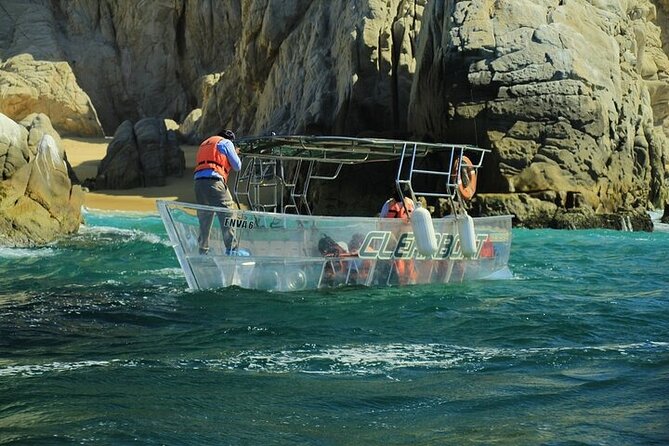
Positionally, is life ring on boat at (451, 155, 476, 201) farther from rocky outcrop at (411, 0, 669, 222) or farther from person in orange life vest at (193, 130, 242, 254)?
rocky outcrop at (411, 0, 669, 222)

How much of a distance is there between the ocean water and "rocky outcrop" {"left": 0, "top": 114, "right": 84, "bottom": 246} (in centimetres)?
396

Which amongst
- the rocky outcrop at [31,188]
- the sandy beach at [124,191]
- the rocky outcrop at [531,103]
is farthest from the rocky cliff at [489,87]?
the rocky outcrop at [31,188]

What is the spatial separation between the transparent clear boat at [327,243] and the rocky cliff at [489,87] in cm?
1103

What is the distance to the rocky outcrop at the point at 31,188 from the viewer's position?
18672mm

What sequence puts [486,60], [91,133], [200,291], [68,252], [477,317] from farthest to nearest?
1. [91,133]
2. [486,60]
3. [68,252]
4. [200,291]
5. [477,317]

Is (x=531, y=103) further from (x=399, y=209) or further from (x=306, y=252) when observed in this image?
(x=306, y=252)

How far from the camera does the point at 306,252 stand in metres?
12.9

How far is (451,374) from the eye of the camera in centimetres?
847

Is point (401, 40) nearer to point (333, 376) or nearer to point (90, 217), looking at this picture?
point (90, 217)

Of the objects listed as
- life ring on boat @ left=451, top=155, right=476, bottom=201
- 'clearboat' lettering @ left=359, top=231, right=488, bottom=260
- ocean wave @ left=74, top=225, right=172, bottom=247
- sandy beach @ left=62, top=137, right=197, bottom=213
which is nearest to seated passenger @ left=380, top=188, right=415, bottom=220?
'clearboat' lettering @ left=359, top=231, right=488, bottom=260

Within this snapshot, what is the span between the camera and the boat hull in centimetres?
1218

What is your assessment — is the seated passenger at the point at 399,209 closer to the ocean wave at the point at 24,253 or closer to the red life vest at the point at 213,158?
the red life vest at the point at 213,158

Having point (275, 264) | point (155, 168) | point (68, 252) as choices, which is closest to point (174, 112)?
point (155, 168)

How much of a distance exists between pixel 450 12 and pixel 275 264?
1563 cm
